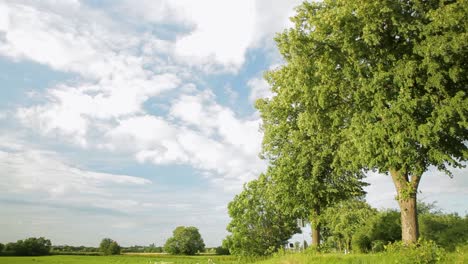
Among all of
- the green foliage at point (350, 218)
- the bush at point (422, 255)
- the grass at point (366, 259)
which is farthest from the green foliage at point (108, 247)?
the bush at point (422, 255)

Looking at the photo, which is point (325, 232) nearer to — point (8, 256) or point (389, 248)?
point (389, 248)

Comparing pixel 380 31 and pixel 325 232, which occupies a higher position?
pixel 380 31

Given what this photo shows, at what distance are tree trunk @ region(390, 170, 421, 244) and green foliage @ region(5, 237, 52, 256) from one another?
88.7 m

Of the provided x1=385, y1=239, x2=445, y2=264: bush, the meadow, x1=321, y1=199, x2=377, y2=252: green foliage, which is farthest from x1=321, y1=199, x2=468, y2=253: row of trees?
the meadow

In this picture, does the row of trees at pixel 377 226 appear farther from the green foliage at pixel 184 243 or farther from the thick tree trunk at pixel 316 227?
the green foliage at pixel 184 243

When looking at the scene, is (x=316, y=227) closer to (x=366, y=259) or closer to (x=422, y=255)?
(x=366, y=259)

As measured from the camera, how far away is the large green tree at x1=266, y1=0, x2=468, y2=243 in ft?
62.7

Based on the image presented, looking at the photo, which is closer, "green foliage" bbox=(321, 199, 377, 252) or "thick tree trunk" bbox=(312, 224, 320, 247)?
"thick tree trunk" bbox=(312, 224, 320, 247)

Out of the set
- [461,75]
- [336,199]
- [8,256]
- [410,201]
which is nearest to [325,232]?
[336,199]

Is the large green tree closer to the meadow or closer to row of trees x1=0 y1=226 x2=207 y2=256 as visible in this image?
the meadow

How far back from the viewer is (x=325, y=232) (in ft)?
197

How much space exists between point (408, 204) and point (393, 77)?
24.0ft

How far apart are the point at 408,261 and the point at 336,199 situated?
54.6 ft

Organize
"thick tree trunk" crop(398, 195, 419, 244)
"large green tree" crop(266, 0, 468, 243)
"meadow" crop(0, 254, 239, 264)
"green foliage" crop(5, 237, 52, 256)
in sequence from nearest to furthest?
"large green tree" crop(266, 0, 468, 243) → "thick tree trunk" crop(398, 195, 419, 244) → "meadow" crop(0, 254, 239, 264) → "green foliage" crop(5, 237, 52, 256)
